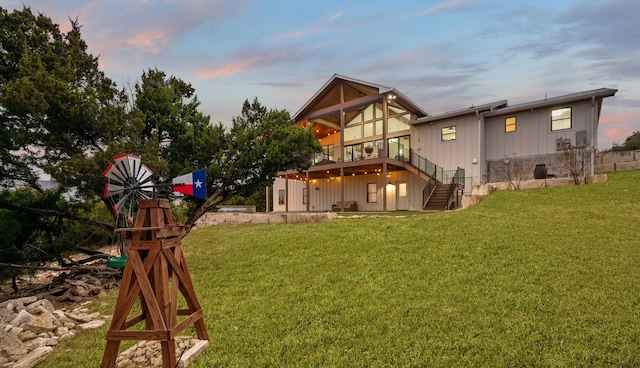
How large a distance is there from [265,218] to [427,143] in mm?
11212

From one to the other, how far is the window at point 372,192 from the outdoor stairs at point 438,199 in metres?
4.39

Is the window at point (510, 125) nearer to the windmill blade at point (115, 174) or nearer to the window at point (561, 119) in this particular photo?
the window at point (561, 119)

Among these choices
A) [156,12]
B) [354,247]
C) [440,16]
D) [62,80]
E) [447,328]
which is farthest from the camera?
[440,16]

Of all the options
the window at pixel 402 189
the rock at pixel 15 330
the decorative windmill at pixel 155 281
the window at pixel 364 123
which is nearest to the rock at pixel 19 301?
the rock at pixel 15 330

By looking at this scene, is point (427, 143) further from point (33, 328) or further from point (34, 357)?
point (34, 357)

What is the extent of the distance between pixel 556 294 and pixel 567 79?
26046 mm

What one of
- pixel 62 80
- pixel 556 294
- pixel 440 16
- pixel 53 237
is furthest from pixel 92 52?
pixel 440 16

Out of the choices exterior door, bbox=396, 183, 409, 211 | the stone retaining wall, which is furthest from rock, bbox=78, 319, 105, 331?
exterior door, bbox=396, 183, 409, 211

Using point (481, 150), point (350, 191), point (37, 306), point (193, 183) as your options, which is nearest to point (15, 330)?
point (37, 306)

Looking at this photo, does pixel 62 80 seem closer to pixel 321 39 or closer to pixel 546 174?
pixel 321 39

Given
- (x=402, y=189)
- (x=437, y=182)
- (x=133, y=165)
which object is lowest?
(x=402, y=189)

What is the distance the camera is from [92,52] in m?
8.91

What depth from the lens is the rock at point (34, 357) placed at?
403cm

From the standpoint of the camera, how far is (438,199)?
16.2 metres
